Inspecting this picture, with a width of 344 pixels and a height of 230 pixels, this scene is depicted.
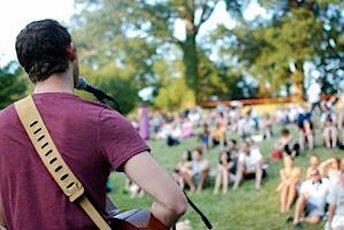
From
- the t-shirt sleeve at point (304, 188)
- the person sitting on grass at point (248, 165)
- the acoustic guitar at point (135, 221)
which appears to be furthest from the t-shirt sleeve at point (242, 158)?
the acoustic guitar at point (135, 221)

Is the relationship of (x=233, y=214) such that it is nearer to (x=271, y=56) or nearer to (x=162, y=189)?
(x=162, y=189)

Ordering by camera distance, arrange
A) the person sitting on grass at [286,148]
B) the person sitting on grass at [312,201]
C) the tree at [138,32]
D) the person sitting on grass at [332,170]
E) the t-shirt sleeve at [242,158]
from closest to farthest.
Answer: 1. the person sitting on grass at [332,170]
2. the person sitting on grass at [312,201]
3. the t-shirt sleeve at [242,158]
4. the person sitting on grass at [286,148]
5. the tree at [138,32]

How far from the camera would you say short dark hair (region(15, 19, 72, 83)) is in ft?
5.35

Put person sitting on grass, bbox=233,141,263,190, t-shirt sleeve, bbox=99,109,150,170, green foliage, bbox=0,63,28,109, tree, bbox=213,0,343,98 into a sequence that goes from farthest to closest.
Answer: tree, bbox=213,0,343,98 → person sitting on grass, bbox=233,141,263,190 → green foliage, bbox=0,63,28,109 → t-shirt sleeve, bbox=99,109,150,170

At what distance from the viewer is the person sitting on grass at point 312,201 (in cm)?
908

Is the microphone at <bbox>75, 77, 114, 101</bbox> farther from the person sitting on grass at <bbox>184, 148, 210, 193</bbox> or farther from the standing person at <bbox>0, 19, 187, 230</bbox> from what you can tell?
the person sitting on grass at <bbox>184, 148, 210, 193</bbox>

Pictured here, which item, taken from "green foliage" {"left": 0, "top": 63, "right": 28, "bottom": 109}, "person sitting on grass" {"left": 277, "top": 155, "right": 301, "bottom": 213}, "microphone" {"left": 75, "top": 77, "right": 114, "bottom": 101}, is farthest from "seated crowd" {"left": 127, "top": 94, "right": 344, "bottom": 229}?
"microphone" {"left": 75, "top": 77, "right": 114, "bottom": 101}

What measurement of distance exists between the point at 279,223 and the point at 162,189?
8.39 m

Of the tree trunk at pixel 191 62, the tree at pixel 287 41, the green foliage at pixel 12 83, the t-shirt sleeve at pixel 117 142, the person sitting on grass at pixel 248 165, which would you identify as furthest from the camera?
the tree trunk at pixel 191 62

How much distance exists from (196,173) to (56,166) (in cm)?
1151

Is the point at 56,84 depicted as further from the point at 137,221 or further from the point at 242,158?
the point at 242,158

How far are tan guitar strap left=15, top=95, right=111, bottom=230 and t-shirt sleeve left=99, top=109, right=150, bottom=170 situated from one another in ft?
0.34

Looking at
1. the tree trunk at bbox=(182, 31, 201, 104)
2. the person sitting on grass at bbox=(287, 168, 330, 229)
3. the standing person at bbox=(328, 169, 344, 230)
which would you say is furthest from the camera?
the tree trunk at bbox=(182, 31, 201, 104)

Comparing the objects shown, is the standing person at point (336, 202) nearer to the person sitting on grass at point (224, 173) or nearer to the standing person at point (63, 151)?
the person sitting on grass at point (224, 173)
